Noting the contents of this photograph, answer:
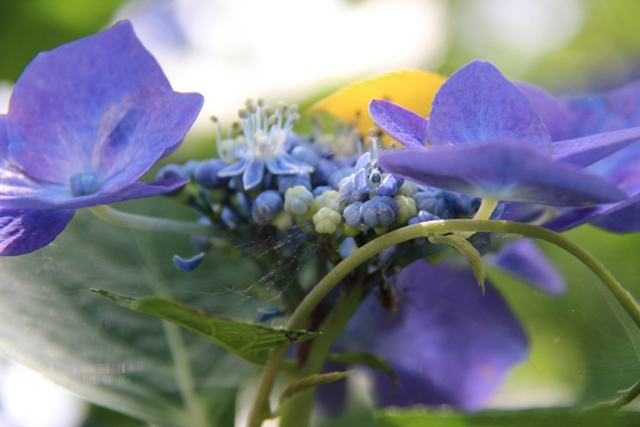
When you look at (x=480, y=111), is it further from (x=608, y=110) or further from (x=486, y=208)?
(x=608, y=110)

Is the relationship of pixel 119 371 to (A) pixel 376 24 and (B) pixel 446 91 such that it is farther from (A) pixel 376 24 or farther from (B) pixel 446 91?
(A) pixel 376 24

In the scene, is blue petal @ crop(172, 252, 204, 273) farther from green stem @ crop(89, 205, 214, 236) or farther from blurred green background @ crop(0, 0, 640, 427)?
blurred green background @ crop(0, 0, 640, 427)

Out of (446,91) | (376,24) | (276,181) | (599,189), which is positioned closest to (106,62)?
(276,181)

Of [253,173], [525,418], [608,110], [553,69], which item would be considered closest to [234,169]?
[253,173]

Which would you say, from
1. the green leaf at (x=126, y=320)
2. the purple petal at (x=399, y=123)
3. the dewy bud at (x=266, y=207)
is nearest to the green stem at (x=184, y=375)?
the green leaf at (x=126, y=320)

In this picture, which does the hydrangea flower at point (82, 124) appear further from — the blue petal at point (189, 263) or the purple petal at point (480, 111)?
the purple petal at point (480, 111)
